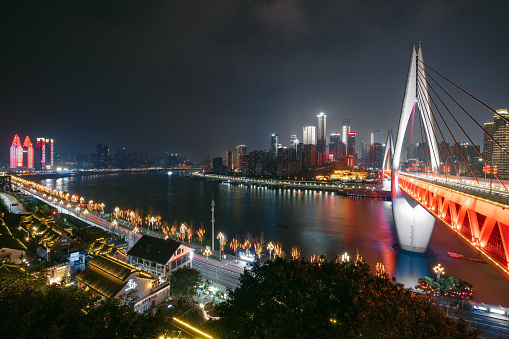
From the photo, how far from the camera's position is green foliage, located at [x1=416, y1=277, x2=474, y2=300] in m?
9.48

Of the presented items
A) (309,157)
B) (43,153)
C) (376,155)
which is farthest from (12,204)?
(376,155)

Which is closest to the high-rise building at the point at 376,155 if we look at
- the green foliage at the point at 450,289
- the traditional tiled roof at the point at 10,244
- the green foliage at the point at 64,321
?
the green foliage at the point at 450,289

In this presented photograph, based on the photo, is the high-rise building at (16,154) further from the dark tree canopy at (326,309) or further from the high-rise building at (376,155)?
the high-rise building at (376,155)

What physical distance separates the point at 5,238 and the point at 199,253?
772 centimetres

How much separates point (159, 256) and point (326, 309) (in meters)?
7.73

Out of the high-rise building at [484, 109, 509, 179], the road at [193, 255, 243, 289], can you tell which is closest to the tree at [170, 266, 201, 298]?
the road at [193, 255, 243, 289]

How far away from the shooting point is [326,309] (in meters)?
4.16

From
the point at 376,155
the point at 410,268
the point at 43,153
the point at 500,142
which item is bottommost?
the point at 410,268

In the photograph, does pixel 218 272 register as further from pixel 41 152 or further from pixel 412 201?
pixel 41 152

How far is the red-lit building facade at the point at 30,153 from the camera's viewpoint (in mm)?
86500

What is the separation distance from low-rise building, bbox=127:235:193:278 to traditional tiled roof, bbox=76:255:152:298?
2.17 metres

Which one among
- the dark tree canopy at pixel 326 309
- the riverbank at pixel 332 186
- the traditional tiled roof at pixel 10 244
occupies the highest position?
the dark tree canopy at pixel 326 309

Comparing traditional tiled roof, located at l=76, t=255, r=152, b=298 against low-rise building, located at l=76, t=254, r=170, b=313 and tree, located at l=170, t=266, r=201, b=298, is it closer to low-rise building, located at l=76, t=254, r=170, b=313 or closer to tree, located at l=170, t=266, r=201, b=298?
low-rise building, located at l=76, t=254, r=170, b=313

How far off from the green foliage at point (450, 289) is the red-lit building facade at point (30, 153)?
113m
